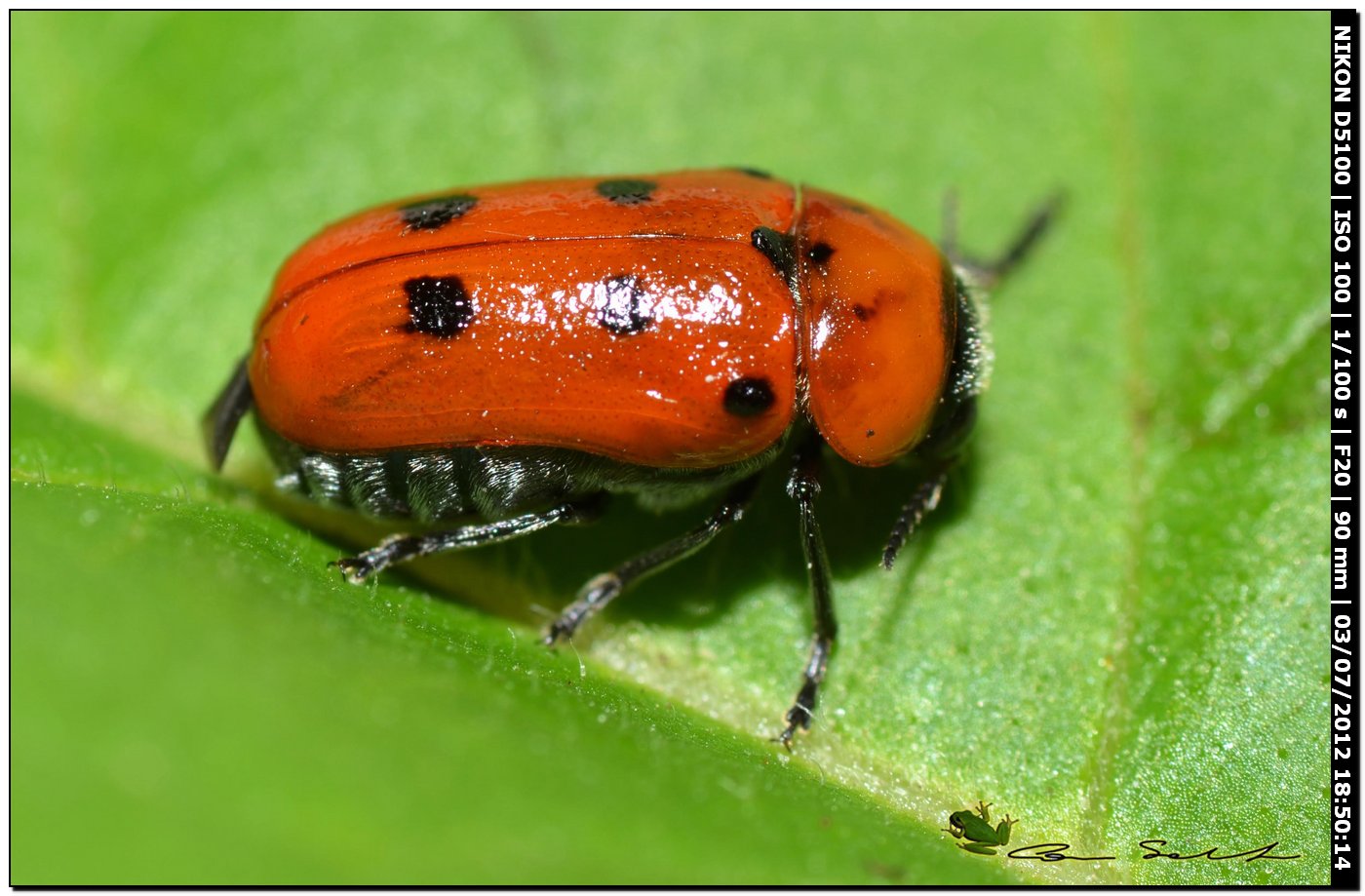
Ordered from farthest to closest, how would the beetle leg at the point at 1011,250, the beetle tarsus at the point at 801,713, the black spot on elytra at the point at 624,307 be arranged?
the beetle leg at the point at 1011,250, the beetle tarsus at the point at 801,713, the black spot on elytra at the point at 624,307

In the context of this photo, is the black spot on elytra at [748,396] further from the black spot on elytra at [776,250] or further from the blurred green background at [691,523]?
the blurred green background at [691,523]

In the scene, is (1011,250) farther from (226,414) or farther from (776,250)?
(226,414)

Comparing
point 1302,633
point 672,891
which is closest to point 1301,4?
point 1302,633
